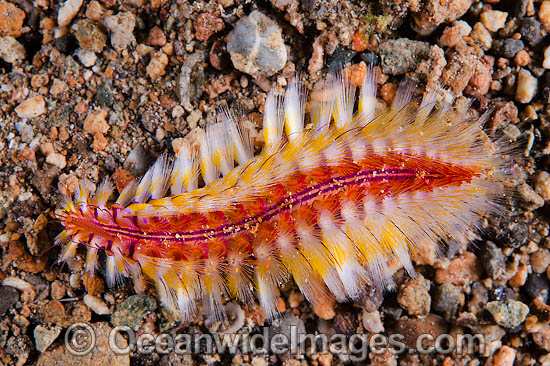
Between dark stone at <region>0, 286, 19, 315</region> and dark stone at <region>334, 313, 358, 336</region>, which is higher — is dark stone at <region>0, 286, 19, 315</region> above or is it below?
above

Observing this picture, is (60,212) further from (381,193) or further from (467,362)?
(467,362)

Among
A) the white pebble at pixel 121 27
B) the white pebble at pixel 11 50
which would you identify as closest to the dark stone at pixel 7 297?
the white pebble at pixel 11 50

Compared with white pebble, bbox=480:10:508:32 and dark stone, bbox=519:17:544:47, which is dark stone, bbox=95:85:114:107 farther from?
dark stone, bbox=519:17:544:47

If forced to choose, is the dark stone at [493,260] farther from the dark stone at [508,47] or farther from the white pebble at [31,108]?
the white pebble at [31,108]

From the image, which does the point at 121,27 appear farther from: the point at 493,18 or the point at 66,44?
the point at 493,18
